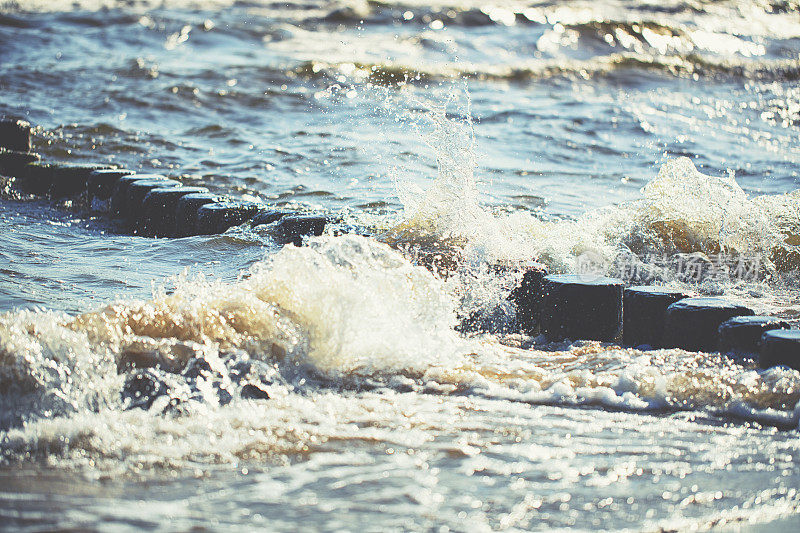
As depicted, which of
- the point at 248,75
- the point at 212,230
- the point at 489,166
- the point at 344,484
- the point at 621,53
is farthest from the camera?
the point at 621,53

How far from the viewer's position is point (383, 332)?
164 inches

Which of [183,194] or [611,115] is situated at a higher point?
[611,115]

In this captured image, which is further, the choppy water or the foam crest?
the foam crest

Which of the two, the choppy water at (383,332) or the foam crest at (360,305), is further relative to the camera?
the foam crest at (360,305)

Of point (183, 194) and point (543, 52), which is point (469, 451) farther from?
point (543, 52)

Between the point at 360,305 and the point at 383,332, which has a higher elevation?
the point at 360,305

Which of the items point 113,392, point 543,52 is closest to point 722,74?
point 543,52

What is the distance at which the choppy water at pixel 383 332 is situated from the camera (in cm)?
283

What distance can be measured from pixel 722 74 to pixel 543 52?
3.87 meters

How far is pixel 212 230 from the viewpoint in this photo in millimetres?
6613

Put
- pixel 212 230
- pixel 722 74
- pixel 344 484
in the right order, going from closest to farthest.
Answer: pixel 344 484 < pixel 212 230 < pixel 722 74

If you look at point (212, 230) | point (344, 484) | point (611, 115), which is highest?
point (611, 115)

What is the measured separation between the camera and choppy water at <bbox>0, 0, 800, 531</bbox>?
2.83m

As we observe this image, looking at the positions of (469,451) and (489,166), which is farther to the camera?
(489,166)
